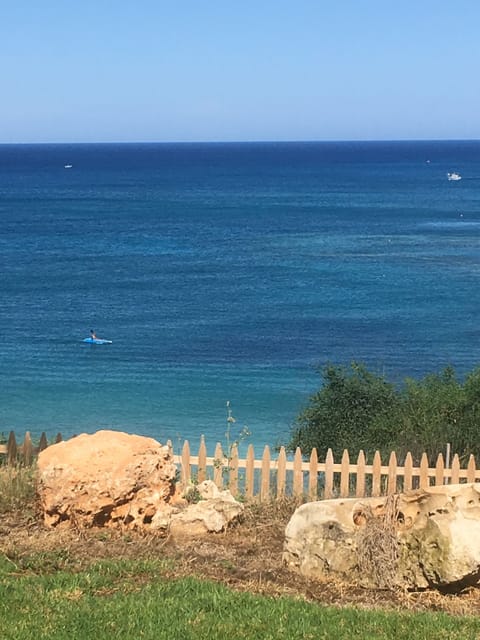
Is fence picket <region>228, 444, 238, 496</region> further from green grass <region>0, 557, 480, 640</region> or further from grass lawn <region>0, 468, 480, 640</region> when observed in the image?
green grass <region>0, 557, 480, 640</region>

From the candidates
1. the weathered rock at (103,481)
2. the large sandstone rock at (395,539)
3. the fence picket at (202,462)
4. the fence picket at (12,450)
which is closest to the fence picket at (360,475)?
the fence picket at (202,462)

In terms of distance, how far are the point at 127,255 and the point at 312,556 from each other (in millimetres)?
67122

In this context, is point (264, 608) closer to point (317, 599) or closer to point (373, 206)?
point (317, 599)

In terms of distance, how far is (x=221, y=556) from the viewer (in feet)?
32.4

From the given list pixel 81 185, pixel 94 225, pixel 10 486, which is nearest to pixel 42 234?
pixel 94 225

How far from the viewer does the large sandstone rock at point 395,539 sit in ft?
28.9

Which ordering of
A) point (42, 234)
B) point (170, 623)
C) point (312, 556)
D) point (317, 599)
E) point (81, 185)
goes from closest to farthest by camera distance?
point (170, 623), point (317, 599), point (312, 556), point (42, 234), point (81, 185)

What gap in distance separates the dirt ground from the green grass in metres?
0.39

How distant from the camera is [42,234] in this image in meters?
88.6

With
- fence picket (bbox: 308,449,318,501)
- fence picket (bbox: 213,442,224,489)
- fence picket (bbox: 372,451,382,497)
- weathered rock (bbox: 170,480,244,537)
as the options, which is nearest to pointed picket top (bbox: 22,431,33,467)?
fence picket (bbox: 213,442,224,489)

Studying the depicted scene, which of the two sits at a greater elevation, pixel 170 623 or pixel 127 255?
pixel 170 623

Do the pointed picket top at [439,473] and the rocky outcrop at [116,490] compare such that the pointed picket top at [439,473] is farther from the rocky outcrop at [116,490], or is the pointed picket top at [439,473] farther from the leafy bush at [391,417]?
the leafy bush at [391,417]

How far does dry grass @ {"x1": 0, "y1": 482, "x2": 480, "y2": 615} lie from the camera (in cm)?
882

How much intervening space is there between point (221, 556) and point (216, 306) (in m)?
45.0
